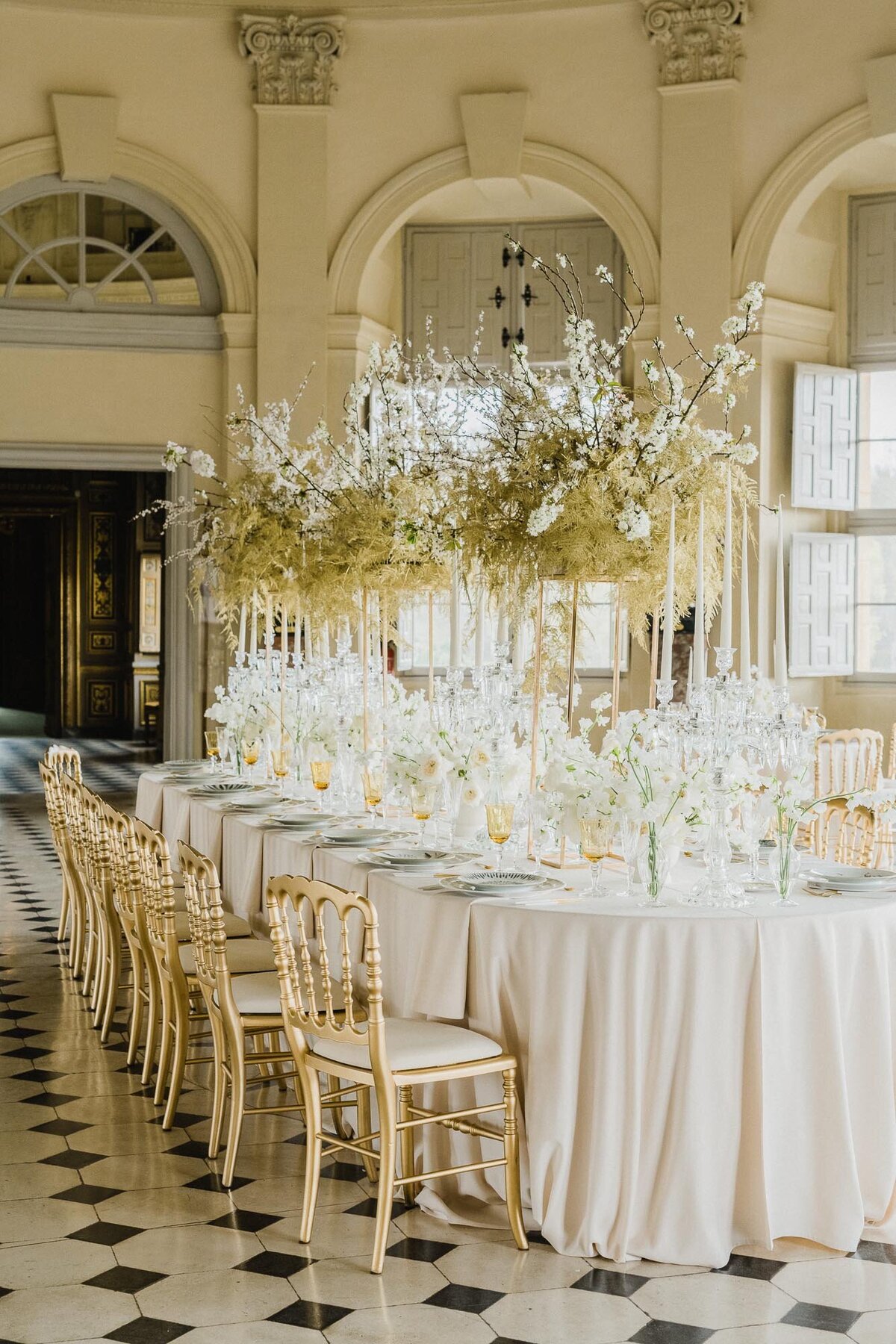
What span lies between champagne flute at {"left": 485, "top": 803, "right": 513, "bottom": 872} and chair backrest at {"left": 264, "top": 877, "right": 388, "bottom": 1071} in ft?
2.11

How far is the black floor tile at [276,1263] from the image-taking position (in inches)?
151

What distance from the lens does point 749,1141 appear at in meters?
3.85

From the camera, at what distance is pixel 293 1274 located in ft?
12.5

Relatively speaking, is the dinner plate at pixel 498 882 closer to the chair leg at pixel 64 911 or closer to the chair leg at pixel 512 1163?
the chair leg at pixel 512 1163

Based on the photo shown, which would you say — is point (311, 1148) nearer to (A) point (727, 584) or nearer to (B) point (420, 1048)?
(B) point (420, 1048)

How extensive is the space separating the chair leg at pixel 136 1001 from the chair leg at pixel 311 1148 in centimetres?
166

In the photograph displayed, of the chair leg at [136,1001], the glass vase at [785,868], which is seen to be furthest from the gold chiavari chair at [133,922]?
the glass vase at [785,868]

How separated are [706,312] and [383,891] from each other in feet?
21.9

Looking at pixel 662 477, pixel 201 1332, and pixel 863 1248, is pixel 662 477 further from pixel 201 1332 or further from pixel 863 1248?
pixel 201 1332

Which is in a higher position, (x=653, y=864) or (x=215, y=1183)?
(x=653, y=864)

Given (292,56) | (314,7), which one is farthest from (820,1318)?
(314,7)

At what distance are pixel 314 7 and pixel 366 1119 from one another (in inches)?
339

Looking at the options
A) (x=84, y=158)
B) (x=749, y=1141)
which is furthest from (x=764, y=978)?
(x=84, y=158)

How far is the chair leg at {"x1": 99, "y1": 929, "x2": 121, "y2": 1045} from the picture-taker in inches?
241
